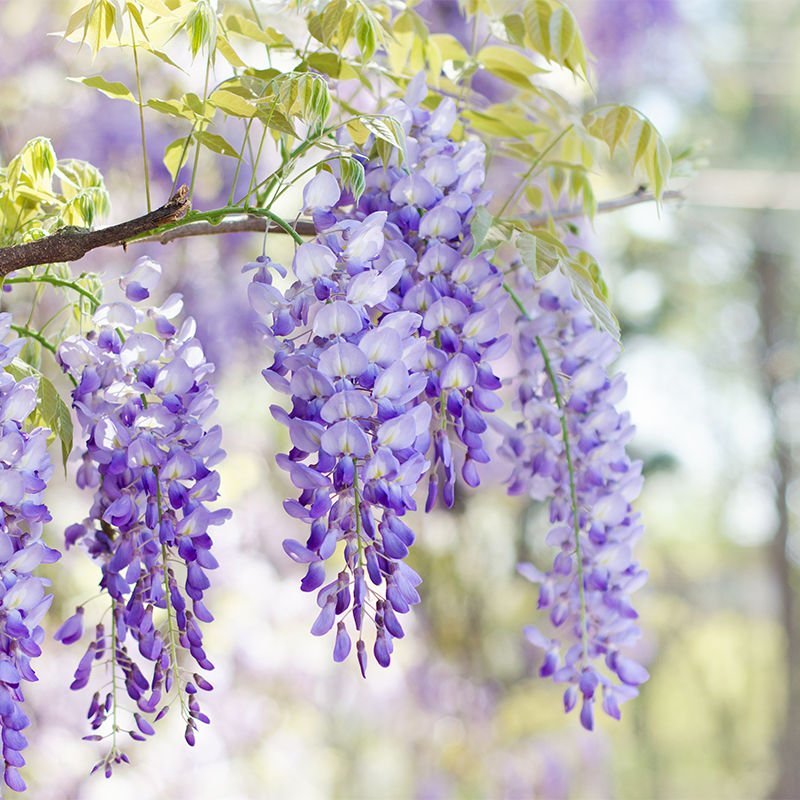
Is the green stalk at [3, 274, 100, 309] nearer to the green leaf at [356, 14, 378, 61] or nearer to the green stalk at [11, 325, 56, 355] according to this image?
the green stalk at [11, 325, 56, 355]

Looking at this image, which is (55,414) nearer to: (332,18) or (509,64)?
(332,18)

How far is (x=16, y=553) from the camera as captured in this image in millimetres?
464

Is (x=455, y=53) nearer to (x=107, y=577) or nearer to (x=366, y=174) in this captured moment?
(x=366, y=174)

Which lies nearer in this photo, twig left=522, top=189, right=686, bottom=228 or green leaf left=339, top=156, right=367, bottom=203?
green leaf left=339, top=156, right=367, bottom=203

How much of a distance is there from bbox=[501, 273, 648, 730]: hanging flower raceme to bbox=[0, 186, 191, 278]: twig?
0.78ft

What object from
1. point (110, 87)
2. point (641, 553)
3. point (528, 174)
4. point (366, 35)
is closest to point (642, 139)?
point (528, 174)

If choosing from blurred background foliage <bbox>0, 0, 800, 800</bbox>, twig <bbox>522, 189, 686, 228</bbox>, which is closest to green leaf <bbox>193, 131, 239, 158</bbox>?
twig <bbox>522, 189, 686, 228</bbox>

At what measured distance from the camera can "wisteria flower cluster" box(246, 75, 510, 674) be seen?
46 centimetres

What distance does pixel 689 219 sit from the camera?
2.93 metres

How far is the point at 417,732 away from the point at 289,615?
60 centimetres

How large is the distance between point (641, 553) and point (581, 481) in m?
Result: 2.77

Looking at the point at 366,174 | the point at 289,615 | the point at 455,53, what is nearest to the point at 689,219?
the point at 289,615

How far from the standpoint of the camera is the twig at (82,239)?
1.52 ft

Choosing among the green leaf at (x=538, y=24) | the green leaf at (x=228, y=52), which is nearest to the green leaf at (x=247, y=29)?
the green leaf at (x=228, y=52)
